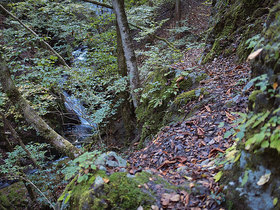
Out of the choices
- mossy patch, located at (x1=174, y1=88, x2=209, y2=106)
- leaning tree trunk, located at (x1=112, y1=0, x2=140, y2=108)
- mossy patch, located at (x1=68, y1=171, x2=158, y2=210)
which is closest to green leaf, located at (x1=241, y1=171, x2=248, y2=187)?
mossy patch, located at (x1=68, y1=171, x2=158, y2=210)

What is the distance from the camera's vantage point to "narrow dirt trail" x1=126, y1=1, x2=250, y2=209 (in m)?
2.17

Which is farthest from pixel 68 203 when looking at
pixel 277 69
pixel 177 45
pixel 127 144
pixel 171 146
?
pixel 177 45

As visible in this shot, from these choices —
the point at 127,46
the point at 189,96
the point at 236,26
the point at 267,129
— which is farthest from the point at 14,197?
the point at 236,26

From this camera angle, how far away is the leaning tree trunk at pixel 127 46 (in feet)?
20.3

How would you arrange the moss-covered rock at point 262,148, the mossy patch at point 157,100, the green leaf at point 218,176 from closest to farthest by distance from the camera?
the moss-covered rock at point 262,148 < the green leaf at point 218,176 < the mossy patch at point 157,100

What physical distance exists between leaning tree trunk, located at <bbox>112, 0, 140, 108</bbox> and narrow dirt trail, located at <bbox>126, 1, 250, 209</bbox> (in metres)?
2.70

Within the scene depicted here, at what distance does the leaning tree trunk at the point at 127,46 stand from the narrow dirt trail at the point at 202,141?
2698 millimetres

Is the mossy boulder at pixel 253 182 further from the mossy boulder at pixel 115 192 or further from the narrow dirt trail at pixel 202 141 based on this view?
the mossy boulder at pixel 115 192

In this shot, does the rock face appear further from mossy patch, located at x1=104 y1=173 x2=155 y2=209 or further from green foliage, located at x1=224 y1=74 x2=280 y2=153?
mossy patch, located at x1=104 y1=173 x2=155 y2=209

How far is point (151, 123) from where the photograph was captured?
18.4 ft

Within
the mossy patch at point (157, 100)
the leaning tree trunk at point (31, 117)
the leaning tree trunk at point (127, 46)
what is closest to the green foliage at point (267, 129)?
the mossy patch at point (157, 100)

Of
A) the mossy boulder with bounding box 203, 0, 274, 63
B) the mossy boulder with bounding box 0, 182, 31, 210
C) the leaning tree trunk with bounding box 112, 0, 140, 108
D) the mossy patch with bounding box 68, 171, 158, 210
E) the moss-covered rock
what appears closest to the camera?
the moss-covered rock

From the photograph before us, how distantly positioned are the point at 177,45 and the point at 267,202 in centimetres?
1248

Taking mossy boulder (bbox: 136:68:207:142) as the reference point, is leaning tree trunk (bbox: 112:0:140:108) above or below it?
above
